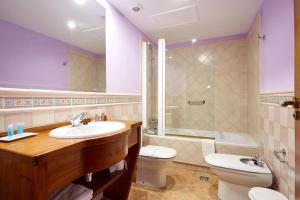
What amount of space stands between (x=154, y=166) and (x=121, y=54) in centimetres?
139

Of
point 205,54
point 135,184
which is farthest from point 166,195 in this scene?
point 205,54

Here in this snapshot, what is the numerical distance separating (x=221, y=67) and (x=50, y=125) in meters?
2.72

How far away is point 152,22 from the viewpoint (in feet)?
7.06

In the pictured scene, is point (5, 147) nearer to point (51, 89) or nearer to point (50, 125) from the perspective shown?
point (50, 125)

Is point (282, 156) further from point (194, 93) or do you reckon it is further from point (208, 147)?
point (194, 93)

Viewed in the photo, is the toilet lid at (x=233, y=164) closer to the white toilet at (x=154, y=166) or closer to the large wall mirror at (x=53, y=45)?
the white toilet at (x=154, y=166)

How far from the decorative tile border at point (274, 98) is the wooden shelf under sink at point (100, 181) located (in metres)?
1.45

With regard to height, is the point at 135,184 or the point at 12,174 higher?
the point at 12,174

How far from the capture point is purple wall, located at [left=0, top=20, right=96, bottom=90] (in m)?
0.86

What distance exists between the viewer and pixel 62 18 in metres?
1.20

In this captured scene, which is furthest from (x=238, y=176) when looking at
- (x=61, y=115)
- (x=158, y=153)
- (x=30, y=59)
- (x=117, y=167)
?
(x=30, y=59)

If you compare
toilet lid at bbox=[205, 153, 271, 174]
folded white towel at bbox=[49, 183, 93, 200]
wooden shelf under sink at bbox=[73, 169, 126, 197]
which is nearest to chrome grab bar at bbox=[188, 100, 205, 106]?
toilet lid at bbox=[205, 153, 271, 174]

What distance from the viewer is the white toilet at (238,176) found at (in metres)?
1.32

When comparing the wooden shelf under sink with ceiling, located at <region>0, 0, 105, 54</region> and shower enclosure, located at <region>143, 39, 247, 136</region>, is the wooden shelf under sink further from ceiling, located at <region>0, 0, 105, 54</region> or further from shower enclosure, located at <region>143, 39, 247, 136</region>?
shower enclosure, located at <region>143, 39, 247, 136</region>
